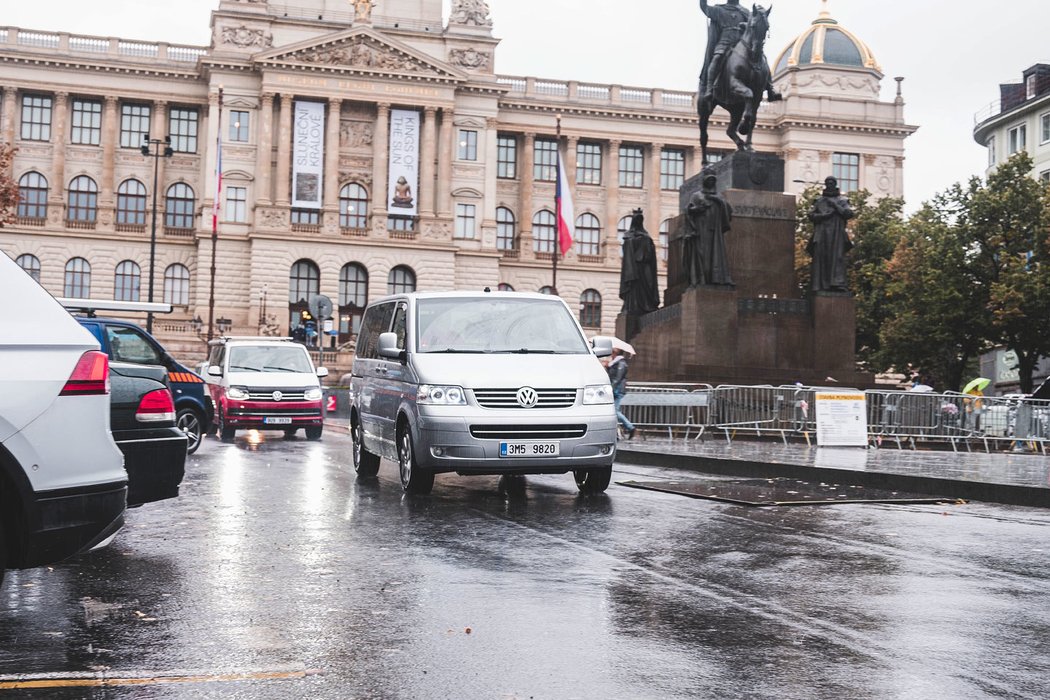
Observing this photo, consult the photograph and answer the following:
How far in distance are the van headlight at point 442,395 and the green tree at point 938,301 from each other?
3691 cm

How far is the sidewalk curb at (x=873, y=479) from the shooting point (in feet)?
44.3

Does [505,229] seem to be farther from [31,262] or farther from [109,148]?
[31,262]

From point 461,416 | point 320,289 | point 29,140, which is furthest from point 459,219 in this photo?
point 461,416

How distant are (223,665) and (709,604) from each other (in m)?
2.72

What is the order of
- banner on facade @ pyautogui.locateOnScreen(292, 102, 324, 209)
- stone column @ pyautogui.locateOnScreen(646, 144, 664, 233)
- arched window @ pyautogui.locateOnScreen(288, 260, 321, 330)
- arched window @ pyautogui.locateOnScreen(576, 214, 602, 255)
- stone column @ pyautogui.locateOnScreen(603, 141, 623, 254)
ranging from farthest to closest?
1. stone column @ pyautogui.locateOnScreen(646, 144, 664, 233)
2. arched window @ pyautogui.locateOnScreen(576, 214, 602, 255)
3. stone column @ pyautogui.locateOnScreen(603, 141, 623, 254)
4. arched window @ pyautogui.locateOnScreen(288, 260, 321, 330)
5. banner on facade @ pyautogui.locateOnScreen(292, 102, 324, 209)

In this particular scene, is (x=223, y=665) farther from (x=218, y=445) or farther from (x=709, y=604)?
(x=218, y=445)

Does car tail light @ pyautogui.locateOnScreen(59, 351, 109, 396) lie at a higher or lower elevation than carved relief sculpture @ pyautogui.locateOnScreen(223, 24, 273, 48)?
lower

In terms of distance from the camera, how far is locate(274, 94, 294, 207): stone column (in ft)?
237

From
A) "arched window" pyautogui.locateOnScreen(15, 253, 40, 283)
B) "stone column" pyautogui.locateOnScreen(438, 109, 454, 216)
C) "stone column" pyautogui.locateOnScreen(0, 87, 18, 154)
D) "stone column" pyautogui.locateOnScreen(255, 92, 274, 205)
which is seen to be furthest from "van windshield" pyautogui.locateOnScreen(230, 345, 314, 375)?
"stone column" pyautogui.locateOnScreen(0, 87, 18, 154)

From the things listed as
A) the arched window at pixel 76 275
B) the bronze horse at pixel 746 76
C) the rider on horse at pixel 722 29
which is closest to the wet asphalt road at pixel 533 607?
the bronze horse at pixel 746 76

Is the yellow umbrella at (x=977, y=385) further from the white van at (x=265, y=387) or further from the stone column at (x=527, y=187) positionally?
the stone column at (x=527, y=187)

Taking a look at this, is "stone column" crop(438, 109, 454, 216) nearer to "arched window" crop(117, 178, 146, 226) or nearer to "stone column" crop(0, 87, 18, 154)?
"arched window" crop(117, 178, 146, 226)

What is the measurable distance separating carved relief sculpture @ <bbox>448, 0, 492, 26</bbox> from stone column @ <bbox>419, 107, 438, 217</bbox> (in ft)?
22.2

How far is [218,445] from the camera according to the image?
22.3 meters
